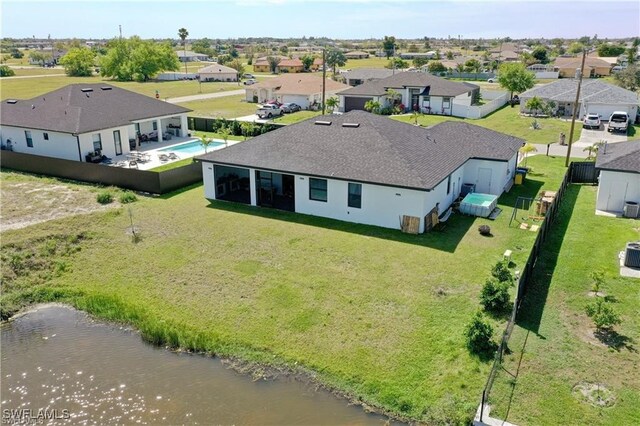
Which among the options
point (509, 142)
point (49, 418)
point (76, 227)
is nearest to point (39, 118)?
point (76, 227)

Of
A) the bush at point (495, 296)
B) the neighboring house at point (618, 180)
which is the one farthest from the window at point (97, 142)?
the neighboring house at point (618, 180)

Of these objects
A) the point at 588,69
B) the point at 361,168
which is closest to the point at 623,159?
the point at 361,168

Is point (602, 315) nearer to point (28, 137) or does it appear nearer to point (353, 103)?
point (28, 137)

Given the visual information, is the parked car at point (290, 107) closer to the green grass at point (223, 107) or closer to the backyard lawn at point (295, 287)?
the green grass at point (223, 107)

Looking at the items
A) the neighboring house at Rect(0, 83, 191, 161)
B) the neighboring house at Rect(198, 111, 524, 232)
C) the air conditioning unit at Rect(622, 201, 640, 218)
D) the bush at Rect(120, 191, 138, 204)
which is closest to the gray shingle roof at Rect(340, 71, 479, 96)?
the neighboring house at Rect(0, 83, 191, 161)

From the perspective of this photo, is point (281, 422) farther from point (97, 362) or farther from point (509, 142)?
point (509, 142)

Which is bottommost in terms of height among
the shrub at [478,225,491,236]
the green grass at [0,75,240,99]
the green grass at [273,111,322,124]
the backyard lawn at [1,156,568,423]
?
the backyard lawn at [1,156,568,423]

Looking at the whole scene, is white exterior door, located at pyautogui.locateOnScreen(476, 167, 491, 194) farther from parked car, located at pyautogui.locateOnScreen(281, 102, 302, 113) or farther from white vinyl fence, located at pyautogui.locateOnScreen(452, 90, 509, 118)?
parked car, located at pyautogui.locateOnScreen(281, 102, 302, 113)
